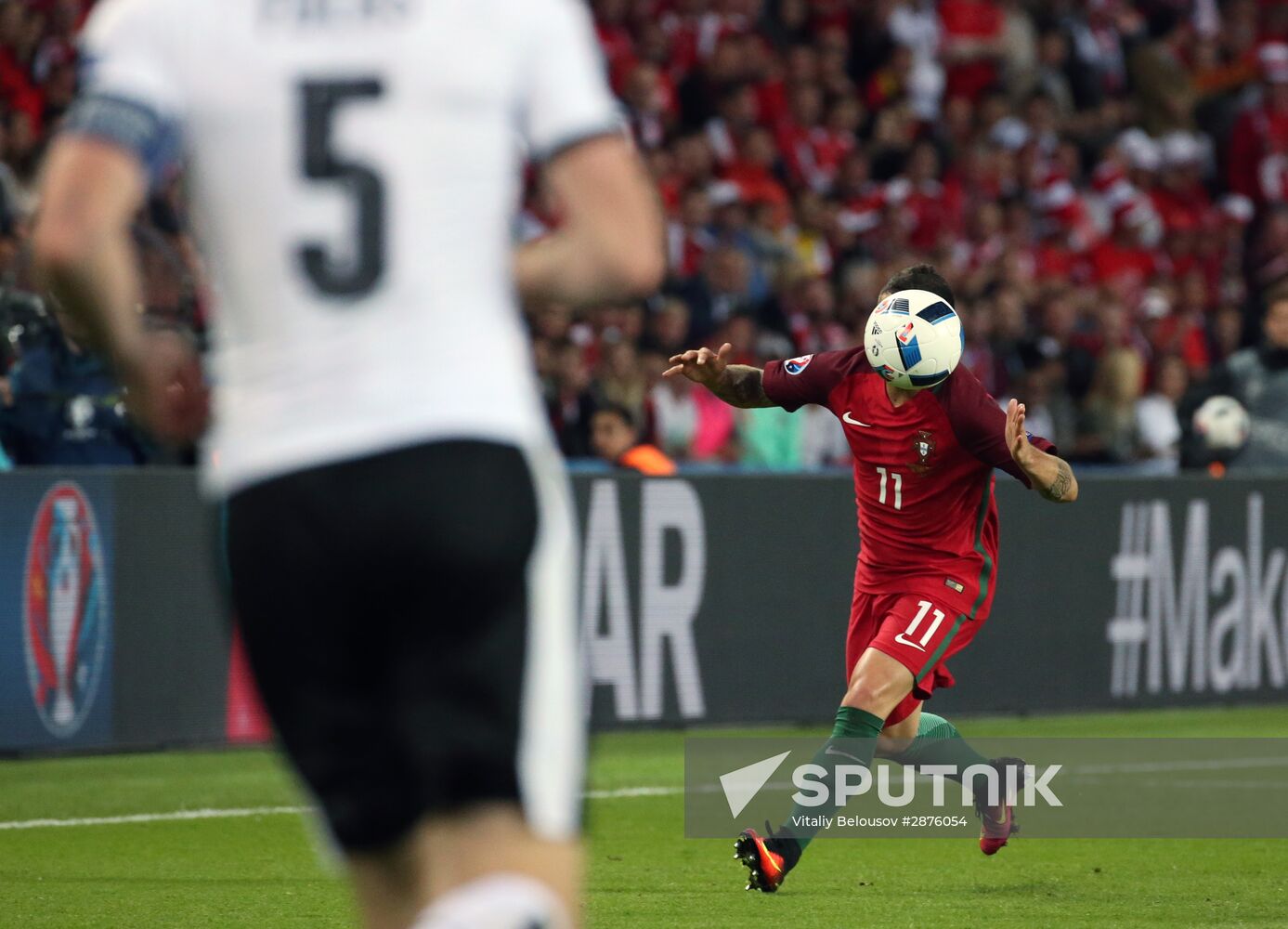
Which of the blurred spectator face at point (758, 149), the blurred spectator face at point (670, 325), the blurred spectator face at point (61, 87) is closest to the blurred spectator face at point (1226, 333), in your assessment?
the blurred spectator face at point (758, 149)

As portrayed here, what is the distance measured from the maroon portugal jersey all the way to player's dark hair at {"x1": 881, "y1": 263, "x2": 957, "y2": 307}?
0.28 metres

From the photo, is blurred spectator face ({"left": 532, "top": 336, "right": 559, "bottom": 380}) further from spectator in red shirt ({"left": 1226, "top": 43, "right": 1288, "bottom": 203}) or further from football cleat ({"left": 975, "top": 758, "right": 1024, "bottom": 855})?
spectator in red shirt ({"left": 1226, "top": 43, "right": 1288, "bottom": 203})

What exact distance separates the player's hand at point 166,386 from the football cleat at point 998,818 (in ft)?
19.5

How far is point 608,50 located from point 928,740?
1185cm

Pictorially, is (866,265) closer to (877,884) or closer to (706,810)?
(706,810)

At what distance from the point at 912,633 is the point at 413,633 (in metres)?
5.15

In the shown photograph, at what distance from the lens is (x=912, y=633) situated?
26.2 feet

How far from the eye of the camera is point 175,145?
3031mm

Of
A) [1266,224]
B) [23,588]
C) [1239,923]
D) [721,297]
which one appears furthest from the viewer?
[1266,224]

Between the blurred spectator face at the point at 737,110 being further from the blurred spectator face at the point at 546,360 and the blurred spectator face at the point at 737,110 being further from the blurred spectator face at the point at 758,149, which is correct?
the blurred spectator face at the point at 546,360

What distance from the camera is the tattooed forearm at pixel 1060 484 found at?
753 cm

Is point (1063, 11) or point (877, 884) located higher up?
point (1063, 11)

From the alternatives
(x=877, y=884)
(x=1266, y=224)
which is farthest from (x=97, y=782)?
(x=1266, y=224)

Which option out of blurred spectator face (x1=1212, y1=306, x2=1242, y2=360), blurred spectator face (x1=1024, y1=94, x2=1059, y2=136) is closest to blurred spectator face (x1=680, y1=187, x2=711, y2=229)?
blurred spectator face (x1=1024, y1=94, x2=1059, y2=136)
